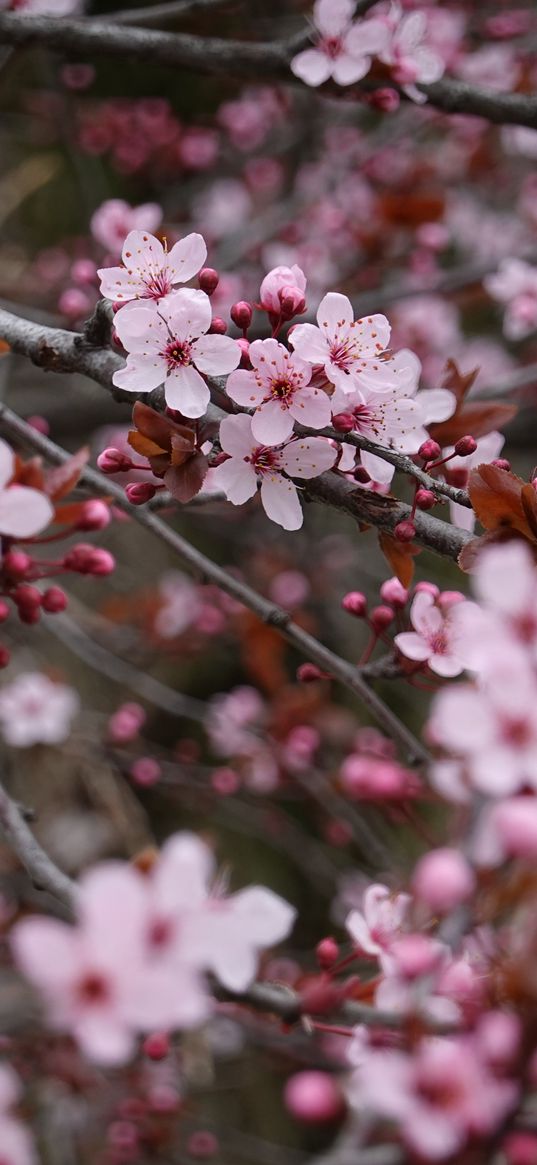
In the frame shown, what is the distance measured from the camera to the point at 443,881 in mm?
483

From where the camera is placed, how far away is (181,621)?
254 centimetres

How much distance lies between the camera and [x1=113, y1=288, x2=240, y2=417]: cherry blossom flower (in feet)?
2.64

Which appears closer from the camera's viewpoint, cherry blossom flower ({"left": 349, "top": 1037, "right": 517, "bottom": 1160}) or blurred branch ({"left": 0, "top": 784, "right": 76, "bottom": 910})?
cherry blossom flower ({"left": 349, "top": 1037, "right": 517, "bottom": 1160})

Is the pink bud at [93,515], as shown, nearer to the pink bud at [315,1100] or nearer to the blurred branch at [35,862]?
the blurred branch at [35,862]

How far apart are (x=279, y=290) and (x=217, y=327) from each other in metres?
0.07

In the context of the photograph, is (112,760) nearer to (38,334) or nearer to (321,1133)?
(38,334)

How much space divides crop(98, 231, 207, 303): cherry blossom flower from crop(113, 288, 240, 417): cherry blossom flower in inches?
2.7

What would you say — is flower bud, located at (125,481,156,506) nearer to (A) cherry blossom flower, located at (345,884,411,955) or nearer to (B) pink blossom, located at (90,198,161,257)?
(A) cherry blossom flower, located at (345,884,411,955)

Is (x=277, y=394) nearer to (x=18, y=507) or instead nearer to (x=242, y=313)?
(x=242, y=313)

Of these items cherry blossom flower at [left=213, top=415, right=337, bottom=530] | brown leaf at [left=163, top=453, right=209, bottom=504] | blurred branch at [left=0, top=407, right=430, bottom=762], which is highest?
cherry blossom flower at [left=213, top=415, right=337, bottom=530]

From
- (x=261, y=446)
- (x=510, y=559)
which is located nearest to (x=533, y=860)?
(x=510, y=559)

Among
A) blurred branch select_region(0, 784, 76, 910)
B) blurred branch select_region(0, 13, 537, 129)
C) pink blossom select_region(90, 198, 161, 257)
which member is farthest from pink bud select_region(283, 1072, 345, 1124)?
blurred branch select_region(0, 13, 537, 129)

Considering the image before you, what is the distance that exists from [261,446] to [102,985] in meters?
0.52

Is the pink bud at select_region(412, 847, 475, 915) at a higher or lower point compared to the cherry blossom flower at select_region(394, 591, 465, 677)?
lower
